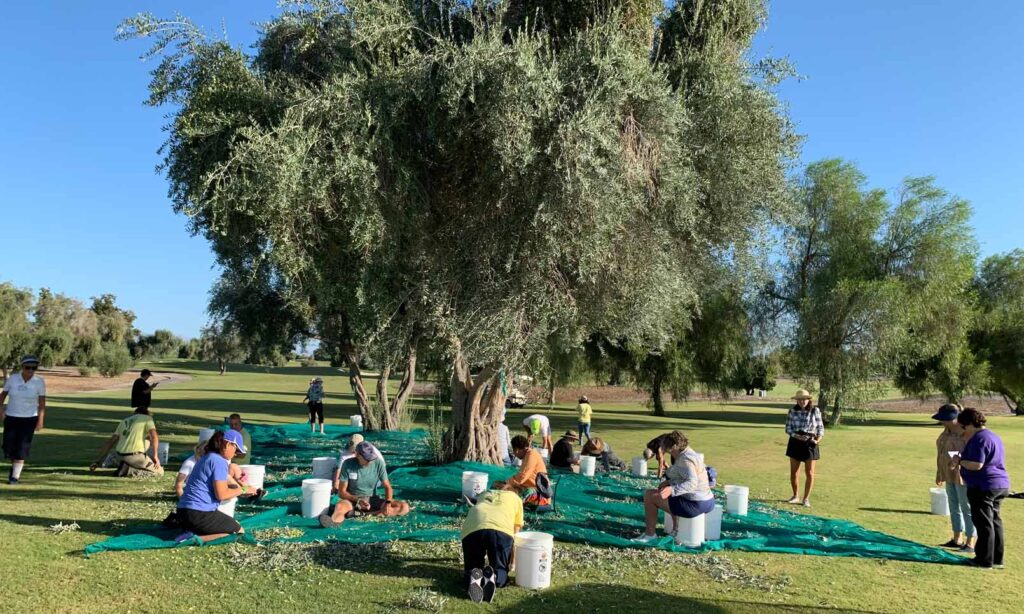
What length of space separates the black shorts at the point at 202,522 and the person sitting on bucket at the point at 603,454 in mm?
7970

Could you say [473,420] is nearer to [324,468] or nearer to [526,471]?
[324,468]

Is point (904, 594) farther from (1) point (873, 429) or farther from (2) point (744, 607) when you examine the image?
(1) point (873, 429)

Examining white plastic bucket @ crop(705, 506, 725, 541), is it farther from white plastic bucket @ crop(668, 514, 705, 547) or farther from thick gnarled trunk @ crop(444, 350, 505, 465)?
thick gnarled trunk @ crop(444, 350, 505, 465)

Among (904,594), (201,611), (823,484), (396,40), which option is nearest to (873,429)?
(823,484)

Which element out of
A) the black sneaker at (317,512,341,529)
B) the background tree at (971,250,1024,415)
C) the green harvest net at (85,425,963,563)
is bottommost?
the green harvest net at (85,425,963,563)

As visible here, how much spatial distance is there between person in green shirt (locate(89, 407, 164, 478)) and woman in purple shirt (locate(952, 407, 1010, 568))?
38.8 ft

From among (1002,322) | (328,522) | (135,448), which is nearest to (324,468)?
(328,522)

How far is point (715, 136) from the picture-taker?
10.4 metres

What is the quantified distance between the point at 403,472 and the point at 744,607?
23.8 feet

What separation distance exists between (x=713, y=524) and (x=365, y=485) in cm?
435

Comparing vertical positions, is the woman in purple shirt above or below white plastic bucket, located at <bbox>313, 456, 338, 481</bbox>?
above

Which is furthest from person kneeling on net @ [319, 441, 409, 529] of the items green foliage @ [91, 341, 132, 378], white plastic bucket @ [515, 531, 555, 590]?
green foliage @ [91, 341, 132, 378]

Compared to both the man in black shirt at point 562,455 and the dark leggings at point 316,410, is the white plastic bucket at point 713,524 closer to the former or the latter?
the man in black shirt at point 562,455

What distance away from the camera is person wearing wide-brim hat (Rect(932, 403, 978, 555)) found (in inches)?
324
